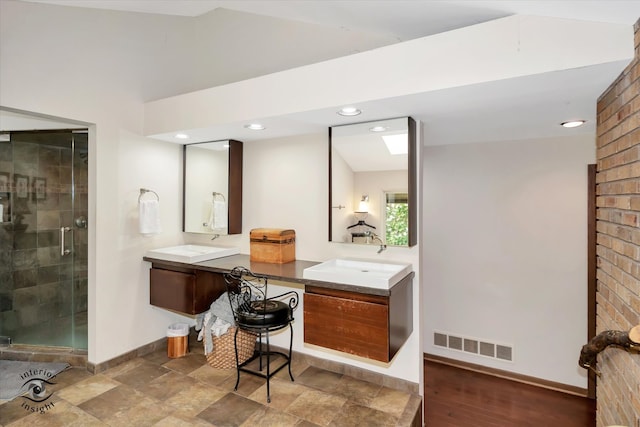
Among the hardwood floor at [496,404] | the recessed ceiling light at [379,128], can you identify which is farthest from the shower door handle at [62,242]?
the hardwood floor at [496,404]

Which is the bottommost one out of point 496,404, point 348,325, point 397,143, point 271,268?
point 496,404

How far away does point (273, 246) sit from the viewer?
2.86 m

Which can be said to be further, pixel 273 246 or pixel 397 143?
pixel 273 246

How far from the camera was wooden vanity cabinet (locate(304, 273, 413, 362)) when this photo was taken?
206 centimetres

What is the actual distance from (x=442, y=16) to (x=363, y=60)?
0.51 m

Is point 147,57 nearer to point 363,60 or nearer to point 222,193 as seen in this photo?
point 222,193

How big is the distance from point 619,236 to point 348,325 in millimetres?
1516

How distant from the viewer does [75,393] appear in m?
2.49

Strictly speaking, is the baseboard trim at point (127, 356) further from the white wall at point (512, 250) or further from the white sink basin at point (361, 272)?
the white wall at point (512, 250)

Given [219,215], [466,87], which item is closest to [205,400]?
[219,215]

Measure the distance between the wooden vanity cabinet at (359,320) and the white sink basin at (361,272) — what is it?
69mm

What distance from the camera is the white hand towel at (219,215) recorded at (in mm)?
3229
